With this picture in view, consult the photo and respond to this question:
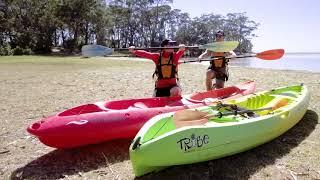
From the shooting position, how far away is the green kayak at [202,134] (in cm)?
425

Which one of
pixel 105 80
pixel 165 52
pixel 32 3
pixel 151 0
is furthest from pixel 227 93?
pixel 151 0

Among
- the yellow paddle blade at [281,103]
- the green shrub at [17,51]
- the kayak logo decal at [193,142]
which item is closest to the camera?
the kayak logo decal at [193,142]

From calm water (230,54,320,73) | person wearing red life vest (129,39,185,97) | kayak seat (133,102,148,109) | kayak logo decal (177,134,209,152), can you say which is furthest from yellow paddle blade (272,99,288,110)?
calm water (230,54,320,73)

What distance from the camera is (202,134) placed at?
14.9 feet

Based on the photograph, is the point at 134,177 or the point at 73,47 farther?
the point at 73,47

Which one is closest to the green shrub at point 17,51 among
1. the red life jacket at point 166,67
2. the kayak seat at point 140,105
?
the red life jacket at point 166,67

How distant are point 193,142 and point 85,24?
43.4 m

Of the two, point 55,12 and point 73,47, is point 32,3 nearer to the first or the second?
point 55,12

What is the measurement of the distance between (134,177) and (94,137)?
96 centimetres

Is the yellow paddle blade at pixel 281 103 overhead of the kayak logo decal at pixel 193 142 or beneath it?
overhead

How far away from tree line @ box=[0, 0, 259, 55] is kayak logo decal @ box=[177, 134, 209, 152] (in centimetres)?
3608

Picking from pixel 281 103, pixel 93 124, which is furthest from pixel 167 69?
pixel 93 124

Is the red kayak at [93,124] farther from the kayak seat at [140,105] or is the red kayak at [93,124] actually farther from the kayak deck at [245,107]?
the kayak deck at [245,107]

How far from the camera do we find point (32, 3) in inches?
1725
